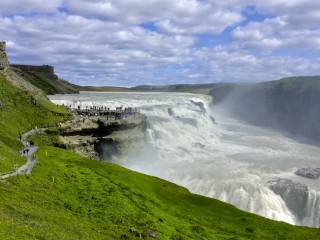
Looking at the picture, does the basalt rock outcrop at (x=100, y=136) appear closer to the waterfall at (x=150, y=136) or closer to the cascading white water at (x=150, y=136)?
the waterfall at (x=150, y=136)

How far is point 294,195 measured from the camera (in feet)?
252

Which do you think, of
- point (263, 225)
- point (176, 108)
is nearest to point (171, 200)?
point (263, 225)

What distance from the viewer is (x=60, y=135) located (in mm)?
89875

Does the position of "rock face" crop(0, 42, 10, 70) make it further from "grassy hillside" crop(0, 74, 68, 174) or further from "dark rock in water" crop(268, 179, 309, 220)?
"dark rock in water" crop(268, 179, 309, 220)

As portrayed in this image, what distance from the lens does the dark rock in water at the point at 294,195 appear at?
244 ft

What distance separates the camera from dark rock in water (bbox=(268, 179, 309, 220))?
74.3 m

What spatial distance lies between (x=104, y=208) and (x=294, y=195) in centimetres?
4347

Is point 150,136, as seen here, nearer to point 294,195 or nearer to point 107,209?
point 294,195

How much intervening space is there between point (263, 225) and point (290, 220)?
21.3m

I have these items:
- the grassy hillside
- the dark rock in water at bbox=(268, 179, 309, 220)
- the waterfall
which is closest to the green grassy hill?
the grassy hillside

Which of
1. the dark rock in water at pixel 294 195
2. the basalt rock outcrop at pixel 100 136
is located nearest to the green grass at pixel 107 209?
the dark rock in water at pixel 294 195

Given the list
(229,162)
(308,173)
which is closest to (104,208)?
(308,173)

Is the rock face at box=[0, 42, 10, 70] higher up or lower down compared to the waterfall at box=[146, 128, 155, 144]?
higher up

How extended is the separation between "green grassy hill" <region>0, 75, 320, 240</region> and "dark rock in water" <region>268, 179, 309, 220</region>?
19.8 metres
